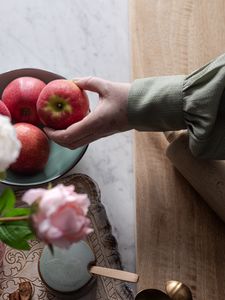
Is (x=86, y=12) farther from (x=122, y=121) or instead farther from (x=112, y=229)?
(x=112, y=229)

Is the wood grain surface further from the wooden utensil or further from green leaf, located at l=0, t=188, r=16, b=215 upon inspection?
green leaf, located at l=0, t=188, r=16, b=215

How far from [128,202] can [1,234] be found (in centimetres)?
41


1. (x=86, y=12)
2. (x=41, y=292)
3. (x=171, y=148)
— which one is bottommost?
(x=41, y=292)

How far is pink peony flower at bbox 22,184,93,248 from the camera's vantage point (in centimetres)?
36

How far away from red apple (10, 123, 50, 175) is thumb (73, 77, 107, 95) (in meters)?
0.10

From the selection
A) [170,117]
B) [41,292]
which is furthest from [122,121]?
[41,292]

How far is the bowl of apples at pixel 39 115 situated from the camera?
0.78 m

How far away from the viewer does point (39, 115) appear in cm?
80

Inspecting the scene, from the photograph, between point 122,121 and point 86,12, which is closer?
point 122,121

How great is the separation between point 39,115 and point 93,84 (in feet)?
0.33

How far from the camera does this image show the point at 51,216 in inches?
14.4

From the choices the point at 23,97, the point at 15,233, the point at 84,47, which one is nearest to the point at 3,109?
the point at 23,97

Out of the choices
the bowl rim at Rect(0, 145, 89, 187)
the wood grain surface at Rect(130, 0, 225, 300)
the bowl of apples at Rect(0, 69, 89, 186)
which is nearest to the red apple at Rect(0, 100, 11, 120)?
the bowl of apples at Rect(0, 69, 89, 186)

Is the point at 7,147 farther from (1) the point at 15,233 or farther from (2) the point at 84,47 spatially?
(2) the point at 84,47
